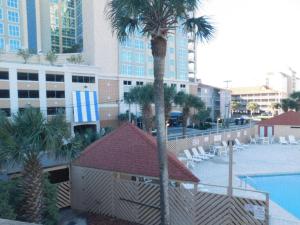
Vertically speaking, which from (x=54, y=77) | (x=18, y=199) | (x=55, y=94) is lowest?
(x=18, y=199)

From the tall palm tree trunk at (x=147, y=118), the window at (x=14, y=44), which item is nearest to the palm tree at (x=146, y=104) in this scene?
the tall palm tree trunk at (x=147, y=118)

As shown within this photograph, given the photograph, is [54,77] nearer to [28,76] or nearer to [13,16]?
[28,76]

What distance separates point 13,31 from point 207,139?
49986 millimetres

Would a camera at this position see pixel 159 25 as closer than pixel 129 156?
Yes

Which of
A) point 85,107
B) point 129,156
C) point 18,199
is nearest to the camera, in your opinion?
point 18,199

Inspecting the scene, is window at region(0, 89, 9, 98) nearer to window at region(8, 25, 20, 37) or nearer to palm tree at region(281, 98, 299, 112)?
window at region(8, 25, 20, 37)

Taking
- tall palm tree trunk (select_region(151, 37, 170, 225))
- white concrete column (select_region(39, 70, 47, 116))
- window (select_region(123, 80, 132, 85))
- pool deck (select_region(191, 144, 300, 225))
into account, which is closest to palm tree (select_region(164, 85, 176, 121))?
pool deck (select_region(191, 144, 300, 225))

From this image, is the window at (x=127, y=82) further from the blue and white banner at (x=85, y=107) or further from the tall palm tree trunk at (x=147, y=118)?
the tall palm tree trunk at (x=147, y=118)

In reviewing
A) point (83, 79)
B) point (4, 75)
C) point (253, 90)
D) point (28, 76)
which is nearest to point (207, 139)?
point (83, 79)

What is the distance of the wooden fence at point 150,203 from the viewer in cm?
901

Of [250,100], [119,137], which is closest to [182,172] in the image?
[119,137]

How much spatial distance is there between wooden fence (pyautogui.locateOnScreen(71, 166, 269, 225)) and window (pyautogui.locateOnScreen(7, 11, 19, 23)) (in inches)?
2201

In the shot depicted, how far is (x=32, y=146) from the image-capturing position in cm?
886

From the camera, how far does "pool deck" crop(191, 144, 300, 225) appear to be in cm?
1758
